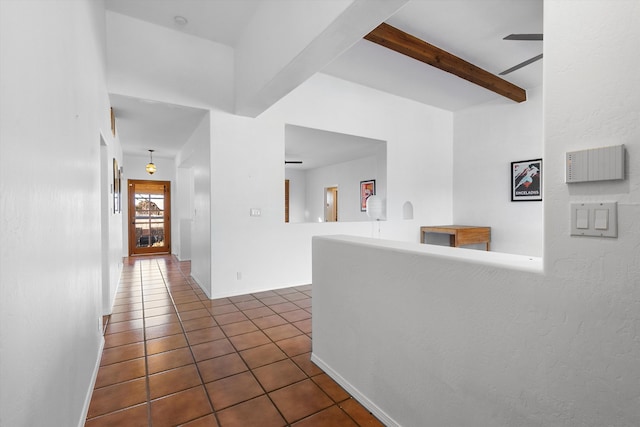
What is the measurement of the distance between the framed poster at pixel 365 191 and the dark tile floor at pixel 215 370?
15.5ft

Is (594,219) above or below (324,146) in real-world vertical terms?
below

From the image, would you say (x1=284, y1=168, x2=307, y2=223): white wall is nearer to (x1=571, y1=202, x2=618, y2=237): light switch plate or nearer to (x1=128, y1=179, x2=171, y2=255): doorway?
(x1=128, y1=179, x2=171, y2=255): doorway

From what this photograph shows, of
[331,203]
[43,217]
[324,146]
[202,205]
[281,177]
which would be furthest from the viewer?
[331,203]

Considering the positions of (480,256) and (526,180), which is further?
(526,180)

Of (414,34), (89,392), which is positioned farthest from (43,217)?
(414,34)

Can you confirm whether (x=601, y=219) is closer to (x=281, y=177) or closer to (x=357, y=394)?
(x=357, y=394)

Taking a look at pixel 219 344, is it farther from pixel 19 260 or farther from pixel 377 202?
pixel 377 202

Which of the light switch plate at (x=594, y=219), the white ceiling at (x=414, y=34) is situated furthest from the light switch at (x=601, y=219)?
the white ceiling at (x=414, y=34)

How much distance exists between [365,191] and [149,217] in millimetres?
5762

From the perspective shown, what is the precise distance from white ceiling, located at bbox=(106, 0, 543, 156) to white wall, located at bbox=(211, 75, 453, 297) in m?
0.41

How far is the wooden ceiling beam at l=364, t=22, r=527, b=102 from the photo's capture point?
329 centimetres

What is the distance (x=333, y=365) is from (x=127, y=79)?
3.73 m

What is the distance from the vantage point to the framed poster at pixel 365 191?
792 cm

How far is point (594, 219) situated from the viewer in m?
0.90
